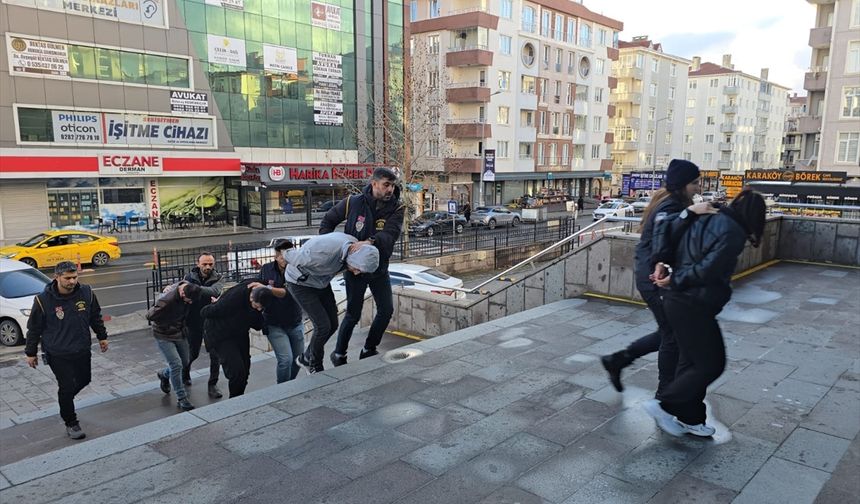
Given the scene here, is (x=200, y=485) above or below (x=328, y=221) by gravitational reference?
below

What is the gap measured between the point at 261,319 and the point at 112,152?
3018cm

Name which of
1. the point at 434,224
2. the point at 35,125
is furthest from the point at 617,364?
the point at 35,125

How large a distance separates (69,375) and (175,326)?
122 centimetres

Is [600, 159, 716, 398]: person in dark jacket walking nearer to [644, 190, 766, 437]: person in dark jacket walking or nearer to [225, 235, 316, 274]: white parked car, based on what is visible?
[644, 190, 766, 437]: person in dark jacket walking

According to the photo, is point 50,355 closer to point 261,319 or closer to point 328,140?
point 261,319

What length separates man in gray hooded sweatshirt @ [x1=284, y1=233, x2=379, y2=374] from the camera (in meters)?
5.02

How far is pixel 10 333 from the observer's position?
479 inches

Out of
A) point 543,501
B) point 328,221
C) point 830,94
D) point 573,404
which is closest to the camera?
point 543,501

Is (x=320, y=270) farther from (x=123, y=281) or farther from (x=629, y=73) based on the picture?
(x=629, y=73)

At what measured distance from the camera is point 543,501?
10.9ft

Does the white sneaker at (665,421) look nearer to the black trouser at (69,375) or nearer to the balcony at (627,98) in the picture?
the black trouser at (69,375)

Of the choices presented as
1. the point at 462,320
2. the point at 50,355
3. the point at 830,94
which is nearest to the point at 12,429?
the point at 50,355

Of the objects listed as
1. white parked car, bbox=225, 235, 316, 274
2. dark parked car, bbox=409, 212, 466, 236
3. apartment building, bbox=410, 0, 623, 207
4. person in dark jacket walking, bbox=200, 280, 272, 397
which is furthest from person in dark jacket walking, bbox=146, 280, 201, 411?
apartment building, bbox=410, 0, 623, 207

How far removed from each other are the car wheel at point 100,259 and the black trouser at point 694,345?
79.3ft
